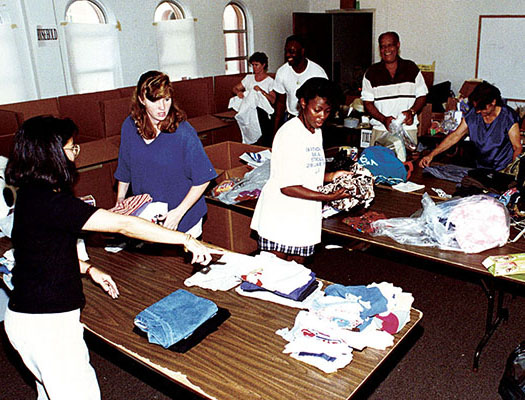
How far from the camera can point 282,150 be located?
8.03ft

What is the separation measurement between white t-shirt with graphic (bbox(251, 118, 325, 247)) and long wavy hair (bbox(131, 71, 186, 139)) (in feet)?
1.69

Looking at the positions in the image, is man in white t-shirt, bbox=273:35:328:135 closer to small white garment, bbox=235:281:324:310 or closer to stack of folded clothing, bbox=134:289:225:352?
small white garment, bbox=235:281:324:310

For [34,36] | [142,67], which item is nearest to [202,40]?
[142,67]

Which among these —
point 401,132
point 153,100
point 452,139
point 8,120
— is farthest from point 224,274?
point 8,120

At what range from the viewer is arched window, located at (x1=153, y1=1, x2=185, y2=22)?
7.25m

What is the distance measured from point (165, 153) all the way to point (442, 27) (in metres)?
6.29

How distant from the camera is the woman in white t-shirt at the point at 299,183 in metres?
2.41

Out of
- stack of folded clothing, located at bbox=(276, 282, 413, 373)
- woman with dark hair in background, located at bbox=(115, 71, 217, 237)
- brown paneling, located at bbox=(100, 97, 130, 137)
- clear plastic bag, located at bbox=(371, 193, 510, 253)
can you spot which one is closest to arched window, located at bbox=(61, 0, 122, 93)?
brown paneling, located at bbox=(100, 97, 130, 137)

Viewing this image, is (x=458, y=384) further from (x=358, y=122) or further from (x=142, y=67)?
(x=142, y=67)

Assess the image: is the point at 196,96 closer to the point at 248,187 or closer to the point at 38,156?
the point at 248,187

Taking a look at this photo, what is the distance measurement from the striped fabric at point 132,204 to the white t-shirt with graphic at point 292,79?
111 inches

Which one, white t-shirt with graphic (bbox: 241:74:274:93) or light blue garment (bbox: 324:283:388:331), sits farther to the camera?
white t-shirt with graphic (bbox: 241:74:274:93)

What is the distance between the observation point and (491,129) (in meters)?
3.42

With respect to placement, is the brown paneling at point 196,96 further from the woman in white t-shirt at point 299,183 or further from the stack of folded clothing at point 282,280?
the stack of folded clothing at point 282,280
